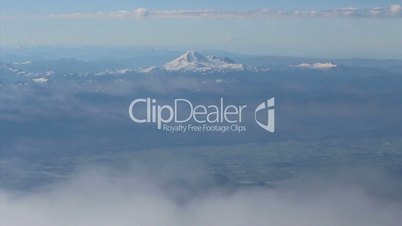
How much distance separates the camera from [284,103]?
511 centimetres

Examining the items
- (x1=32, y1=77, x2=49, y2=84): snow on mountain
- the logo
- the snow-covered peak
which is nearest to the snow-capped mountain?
the snow-covered peak

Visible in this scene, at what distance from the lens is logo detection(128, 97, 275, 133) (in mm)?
5102

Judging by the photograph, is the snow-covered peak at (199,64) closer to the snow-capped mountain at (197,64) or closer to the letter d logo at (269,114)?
the snow-capped mountain at (197,64)


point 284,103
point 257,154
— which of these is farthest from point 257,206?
point 284,103

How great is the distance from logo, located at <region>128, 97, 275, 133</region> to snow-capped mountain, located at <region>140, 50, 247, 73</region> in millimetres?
202

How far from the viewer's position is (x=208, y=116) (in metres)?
5.11

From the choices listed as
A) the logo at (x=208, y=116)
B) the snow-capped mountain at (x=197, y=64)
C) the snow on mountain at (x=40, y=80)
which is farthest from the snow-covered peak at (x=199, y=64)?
the snow on mountain at (x=40, y=80)

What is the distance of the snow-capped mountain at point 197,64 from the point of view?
16.8ft

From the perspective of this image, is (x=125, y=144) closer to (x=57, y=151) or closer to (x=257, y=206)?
(x=57, y=151)

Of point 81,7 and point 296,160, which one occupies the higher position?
point 81,7

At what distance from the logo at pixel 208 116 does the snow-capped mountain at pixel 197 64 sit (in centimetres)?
20

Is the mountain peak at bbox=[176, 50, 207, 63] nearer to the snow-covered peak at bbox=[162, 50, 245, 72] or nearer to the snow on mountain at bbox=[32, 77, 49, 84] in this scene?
the snow-covered peak at bbox=[162, 50, 245, 72]

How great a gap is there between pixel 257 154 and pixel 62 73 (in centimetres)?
137

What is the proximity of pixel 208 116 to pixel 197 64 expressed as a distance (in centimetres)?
34
